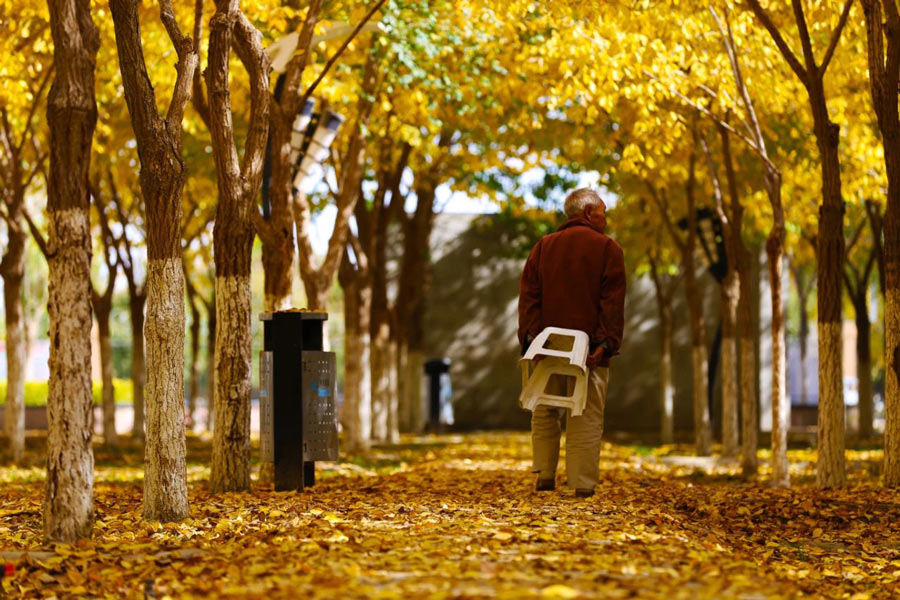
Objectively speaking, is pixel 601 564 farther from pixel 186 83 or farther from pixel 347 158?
pixel 347 158

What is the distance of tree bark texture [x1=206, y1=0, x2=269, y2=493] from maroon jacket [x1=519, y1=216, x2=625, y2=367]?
2253mm

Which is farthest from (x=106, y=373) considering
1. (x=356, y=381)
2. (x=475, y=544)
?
(x=475, y=544)

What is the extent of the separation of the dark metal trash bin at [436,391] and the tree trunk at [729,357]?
11.4m

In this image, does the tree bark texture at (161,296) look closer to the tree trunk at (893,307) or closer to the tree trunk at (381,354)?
the tree trunk at (893,307)

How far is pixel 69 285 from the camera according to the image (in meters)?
6.67

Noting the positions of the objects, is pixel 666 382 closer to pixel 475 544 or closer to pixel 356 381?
pixel 356 381

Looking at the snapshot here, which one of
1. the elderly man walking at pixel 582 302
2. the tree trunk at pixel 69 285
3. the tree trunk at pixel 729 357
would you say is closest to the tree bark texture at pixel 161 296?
the tree trunk at pixel 69 285

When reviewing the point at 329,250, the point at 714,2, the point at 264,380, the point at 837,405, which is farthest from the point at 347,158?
the point at 837,405

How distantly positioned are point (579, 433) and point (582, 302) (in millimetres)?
908

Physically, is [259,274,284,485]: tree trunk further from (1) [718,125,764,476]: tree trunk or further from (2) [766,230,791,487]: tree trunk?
(1) [718,125,764,476]: tree trunk

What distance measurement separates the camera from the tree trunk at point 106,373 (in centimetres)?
2016

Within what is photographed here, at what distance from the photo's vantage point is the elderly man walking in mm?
8531

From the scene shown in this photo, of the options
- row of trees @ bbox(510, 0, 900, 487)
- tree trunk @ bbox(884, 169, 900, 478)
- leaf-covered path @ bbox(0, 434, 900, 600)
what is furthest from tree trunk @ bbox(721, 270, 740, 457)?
tree trunk @ bbox(884, 169, 900, 478)

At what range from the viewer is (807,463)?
1795 centimetres
